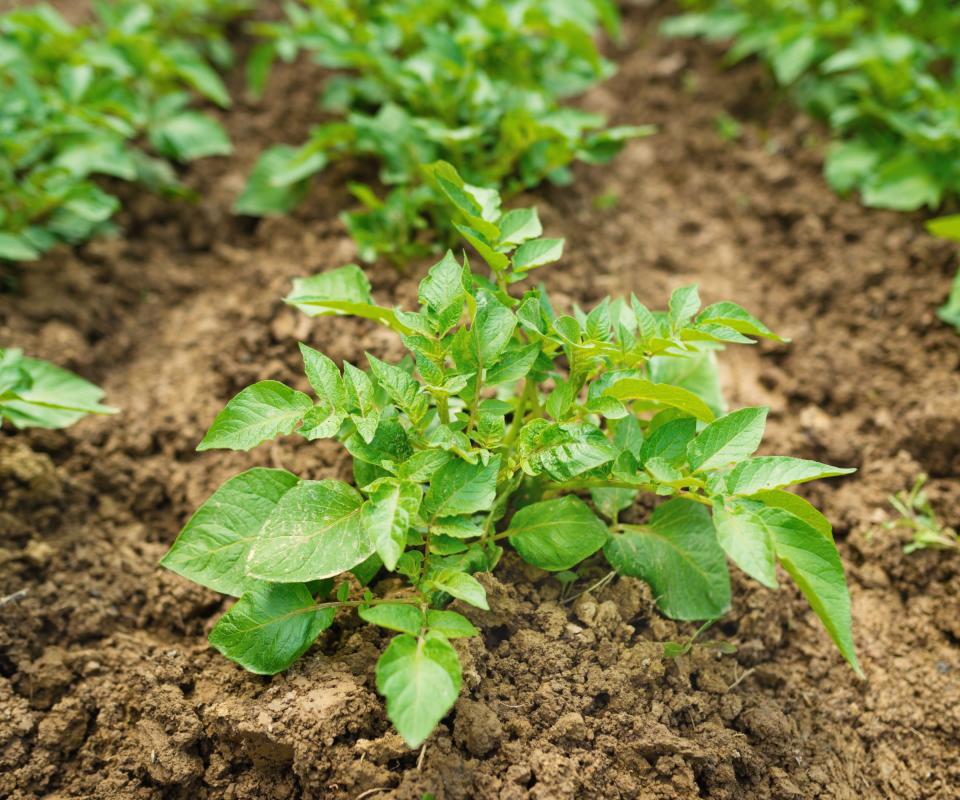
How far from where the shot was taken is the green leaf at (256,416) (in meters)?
1.57

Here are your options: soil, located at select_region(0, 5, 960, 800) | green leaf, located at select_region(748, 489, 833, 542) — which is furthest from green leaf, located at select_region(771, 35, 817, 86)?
green leaf, located at select_region(748, 489, 833, 542)

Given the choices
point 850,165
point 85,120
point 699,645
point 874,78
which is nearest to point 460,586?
point 699,645

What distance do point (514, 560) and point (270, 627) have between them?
0.51 metres

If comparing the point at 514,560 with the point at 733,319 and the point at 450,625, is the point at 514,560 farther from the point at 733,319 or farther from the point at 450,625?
the point at 733,319

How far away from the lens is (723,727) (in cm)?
166

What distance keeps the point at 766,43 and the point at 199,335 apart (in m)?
2.41

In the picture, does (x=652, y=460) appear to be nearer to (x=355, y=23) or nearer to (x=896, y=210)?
(x=896, y=210)

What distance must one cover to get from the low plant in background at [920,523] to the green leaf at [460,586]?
116cm

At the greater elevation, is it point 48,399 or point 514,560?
point 48,399

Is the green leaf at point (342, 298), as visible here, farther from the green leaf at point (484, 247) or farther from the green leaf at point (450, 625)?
the green leaf at point (450, 625)

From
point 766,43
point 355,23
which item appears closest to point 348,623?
point 355,23

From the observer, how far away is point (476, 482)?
1587 mm

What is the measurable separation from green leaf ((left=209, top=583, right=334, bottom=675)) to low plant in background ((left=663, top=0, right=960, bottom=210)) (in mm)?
2303

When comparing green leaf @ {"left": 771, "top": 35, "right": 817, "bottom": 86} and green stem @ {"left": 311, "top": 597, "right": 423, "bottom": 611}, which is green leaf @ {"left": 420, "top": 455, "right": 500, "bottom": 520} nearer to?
green stem @ {"left": 311, "top": 597, "right": 423, "bottom": 611}
